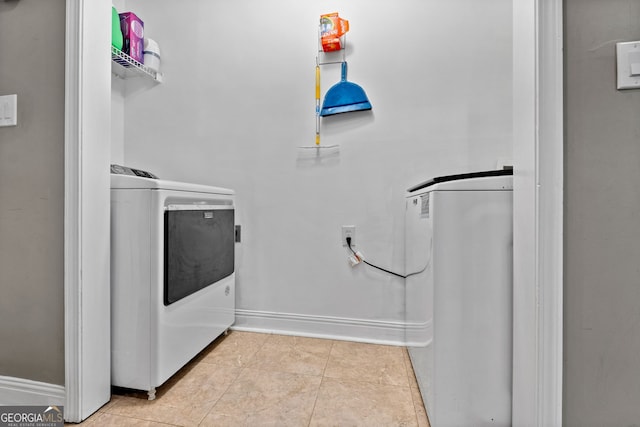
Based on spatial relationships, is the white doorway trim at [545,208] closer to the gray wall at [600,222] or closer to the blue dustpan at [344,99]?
the gray wall at [600,222]

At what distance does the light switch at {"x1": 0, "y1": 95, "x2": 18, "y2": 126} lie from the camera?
1.02 m

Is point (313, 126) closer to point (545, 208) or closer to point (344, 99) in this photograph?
point (344, 99)

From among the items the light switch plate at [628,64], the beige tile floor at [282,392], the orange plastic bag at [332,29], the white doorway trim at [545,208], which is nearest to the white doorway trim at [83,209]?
the beige tile floor at [282,392]

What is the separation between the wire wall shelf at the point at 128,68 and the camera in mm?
1617

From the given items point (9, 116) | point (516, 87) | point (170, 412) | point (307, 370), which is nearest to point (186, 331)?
point (170, 412)

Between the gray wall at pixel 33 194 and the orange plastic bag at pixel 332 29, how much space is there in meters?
1.12

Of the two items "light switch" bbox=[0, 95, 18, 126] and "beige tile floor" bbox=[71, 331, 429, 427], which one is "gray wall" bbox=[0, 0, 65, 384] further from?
"beige tile floor" bbox=[71, 331, 429, 427]

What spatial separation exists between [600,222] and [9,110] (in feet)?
5.88

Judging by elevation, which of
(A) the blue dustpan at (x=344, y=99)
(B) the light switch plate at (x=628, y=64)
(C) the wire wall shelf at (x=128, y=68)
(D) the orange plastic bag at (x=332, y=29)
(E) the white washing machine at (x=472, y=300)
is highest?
(D) the orange plastic bag at (x=332, y=29)

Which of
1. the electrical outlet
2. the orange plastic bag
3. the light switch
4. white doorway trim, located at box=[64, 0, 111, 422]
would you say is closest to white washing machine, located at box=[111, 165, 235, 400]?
white doorway trim, located at box=[64, 0, 111, 422]

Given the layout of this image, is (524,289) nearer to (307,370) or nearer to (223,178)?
(307,370)

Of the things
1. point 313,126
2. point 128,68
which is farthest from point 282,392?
point 128,68

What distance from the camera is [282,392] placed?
1.14 meters

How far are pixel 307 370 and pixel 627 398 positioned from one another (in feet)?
3.38
